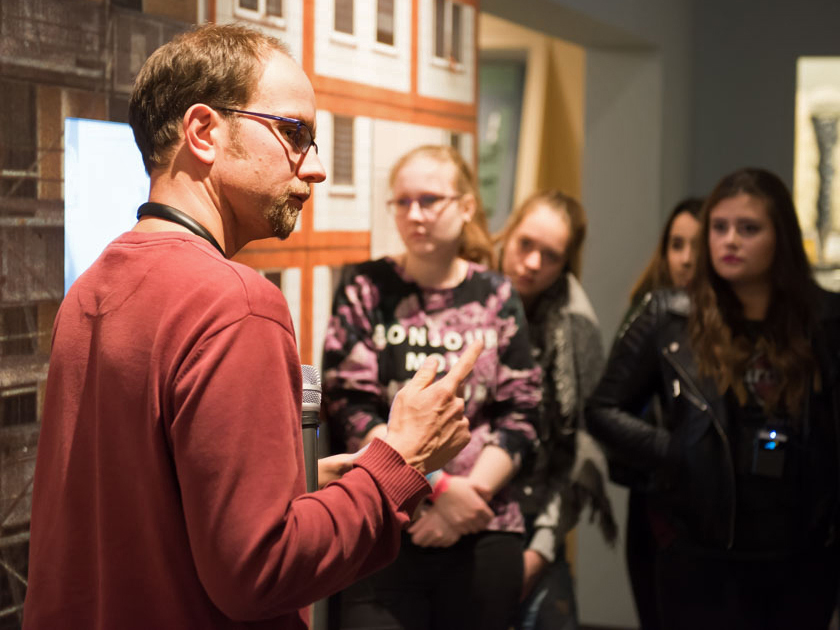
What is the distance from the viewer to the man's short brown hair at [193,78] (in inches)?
48.3

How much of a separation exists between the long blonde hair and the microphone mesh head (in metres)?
1.26

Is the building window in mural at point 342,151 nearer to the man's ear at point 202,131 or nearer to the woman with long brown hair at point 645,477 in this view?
the woman with long brown hair at point 645,477

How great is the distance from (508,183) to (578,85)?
0.66m

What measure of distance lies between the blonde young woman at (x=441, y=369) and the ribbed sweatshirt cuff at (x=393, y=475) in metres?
1.03

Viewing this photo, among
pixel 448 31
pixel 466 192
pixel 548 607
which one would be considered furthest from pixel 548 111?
pixel 548 607

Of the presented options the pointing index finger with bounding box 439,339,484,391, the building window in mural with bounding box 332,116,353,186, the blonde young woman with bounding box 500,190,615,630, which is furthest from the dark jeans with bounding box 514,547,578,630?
the pointing index finger with bounding box 439,339,484,391

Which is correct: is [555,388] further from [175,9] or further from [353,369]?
[175,9]

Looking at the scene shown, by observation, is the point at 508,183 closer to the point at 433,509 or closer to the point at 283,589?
the point at 433,509

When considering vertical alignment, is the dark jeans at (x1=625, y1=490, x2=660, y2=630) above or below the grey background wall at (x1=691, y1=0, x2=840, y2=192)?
below

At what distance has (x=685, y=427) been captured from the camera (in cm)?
267

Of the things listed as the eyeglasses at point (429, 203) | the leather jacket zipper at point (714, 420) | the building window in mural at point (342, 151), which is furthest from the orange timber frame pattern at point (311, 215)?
the leather jacket zipper at point (714, 420)

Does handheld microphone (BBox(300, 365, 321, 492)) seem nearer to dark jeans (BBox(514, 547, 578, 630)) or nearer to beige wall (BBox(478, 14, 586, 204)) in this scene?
dark jeans (BBox(514, 547, 578, 630))

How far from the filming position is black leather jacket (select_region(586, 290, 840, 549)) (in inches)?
102

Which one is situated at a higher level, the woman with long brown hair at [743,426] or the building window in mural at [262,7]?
the building window in mural at [262,7]
